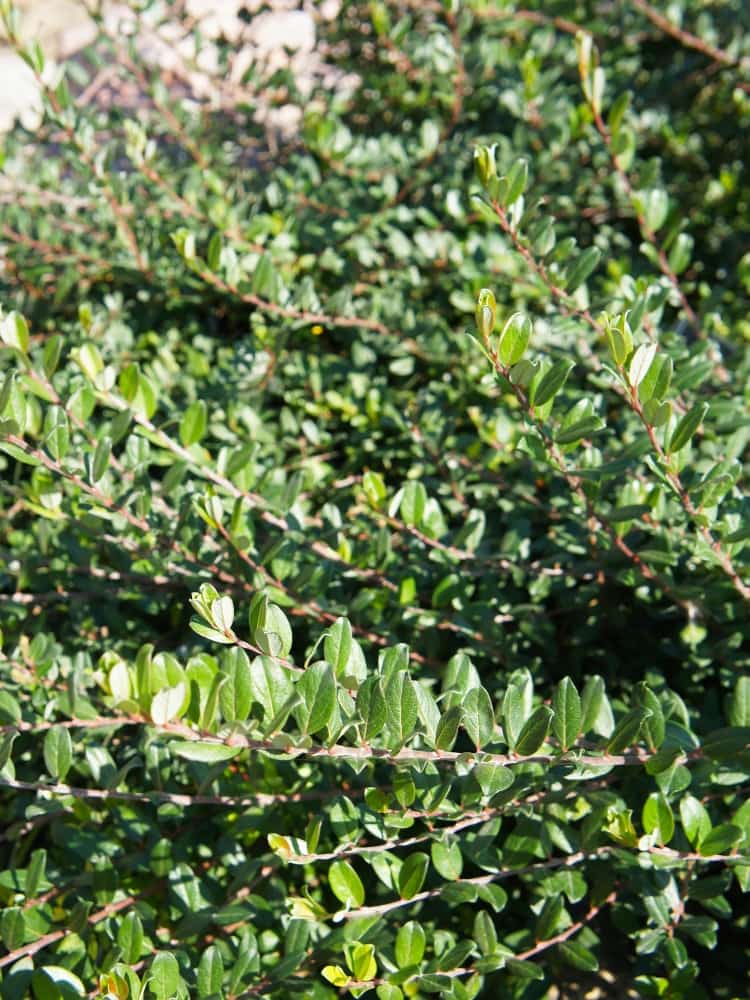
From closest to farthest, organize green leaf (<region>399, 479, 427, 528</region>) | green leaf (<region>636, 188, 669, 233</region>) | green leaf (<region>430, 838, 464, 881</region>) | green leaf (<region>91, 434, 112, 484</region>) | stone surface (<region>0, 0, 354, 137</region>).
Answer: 1. green leaf (<region>430, 838, 464, 881</region>)
2. green leaf (<region>91, 434, 112, 484</region>)
3. green leaf (<region>399, 479, 427, 528</region>)
4. green leaf (<region>636, 188, 669, 233</region>)
5. stone surface (<region>0, 0, 354, 137</region>)

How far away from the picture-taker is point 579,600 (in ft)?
5.17

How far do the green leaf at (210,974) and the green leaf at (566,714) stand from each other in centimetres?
48

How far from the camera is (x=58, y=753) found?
1185 mm

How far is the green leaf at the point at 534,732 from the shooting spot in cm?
100

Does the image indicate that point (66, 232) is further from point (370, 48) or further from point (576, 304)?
point (576, 304)

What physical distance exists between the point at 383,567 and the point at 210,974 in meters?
0.62

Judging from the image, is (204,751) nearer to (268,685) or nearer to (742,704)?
(268,685)

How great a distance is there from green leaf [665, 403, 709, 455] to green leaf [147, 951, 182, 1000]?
0.85m

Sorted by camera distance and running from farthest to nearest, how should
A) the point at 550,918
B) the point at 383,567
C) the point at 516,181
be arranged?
the point at 383,567 → the point at 516,181 → the point at 550,918

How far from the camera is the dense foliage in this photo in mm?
1113

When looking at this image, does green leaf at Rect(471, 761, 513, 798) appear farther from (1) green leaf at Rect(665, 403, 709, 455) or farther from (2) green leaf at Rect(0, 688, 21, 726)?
(2) green leaf at Rect(0, 688, 21, 726)

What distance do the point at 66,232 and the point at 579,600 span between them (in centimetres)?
163

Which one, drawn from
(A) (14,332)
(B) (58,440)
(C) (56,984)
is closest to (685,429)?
(B) (58,440)

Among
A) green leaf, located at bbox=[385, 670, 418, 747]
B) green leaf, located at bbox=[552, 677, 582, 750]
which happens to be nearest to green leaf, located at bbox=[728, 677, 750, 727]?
green leaf, located at bbox=[552, 677, 582, 750]
